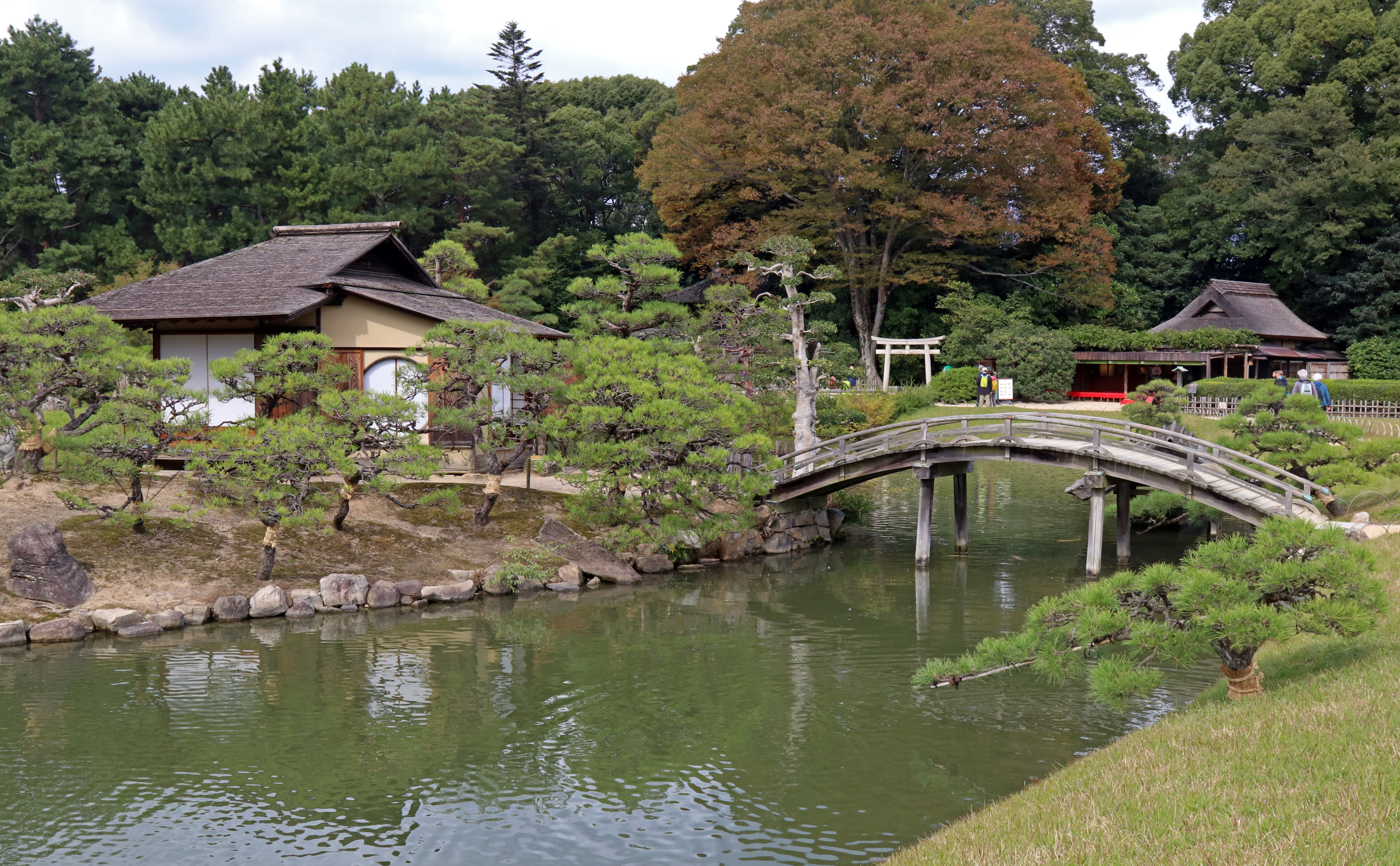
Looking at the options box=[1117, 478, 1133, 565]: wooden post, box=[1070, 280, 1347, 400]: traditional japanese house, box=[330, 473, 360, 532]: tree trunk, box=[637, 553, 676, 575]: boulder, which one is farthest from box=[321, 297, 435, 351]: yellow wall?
box=[1070, 280, 1347, 400]: traditional japanese house

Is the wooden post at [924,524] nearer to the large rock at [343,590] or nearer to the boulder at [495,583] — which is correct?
the boulder at [495,583]

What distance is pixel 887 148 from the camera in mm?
40000

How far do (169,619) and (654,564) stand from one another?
854 centimetres

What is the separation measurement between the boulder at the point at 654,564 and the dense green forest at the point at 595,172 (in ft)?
59.9

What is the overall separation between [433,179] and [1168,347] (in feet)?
99.6

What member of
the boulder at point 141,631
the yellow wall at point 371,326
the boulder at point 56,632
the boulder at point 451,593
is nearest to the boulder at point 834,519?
the boulder at point 451,593

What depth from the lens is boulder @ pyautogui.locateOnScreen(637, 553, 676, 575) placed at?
20609 millimetres

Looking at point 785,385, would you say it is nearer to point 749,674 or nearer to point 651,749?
point 749,674

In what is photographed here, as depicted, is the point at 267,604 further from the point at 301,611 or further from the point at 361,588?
the point at 361,588

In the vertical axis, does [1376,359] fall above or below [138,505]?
above

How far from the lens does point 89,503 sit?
17.2 metres

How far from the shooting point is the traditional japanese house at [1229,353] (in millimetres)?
40594

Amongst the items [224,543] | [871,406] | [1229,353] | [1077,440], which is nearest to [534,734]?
[224,543]

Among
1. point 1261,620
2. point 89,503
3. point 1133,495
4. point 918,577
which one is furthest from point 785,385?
point 1261,620
